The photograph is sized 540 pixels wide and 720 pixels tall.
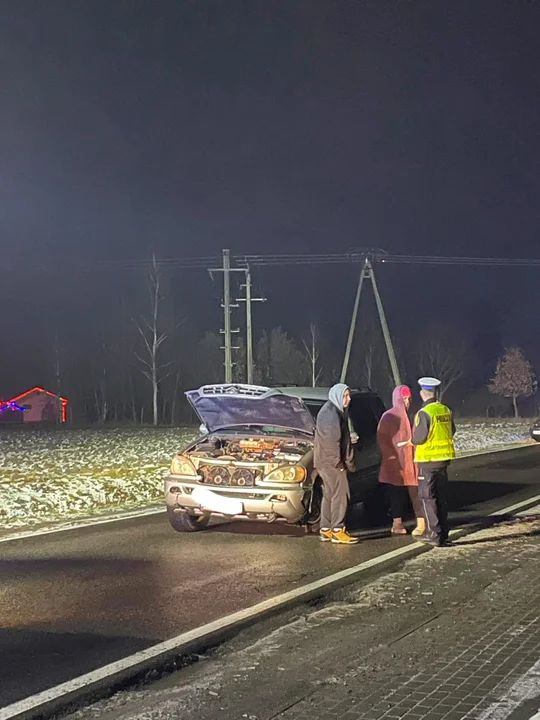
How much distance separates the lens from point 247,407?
1094 cm

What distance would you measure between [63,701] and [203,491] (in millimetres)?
5121

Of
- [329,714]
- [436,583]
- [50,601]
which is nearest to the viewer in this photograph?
[329,714]

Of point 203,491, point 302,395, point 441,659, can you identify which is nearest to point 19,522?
point 203,491

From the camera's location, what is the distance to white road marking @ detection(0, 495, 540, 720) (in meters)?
4.84

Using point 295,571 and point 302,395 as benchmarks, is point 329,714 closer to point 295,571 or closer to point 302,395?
point 295,571

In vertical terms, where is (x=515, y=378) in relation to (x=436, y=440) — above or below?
below

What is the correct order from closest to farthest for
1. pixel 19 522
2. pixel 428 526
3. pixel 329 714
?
pixel 329 714 < pixel 428 526 < pixel 19 522

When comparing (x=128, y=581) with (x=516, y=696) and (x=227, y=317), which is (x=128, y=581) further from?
(x=227, y=317)

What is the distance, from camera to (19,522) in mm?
11922

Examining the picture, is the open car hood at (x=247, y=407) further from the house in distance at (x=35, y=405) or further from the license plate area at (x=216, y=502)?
the house in distance at (x=35, y=405)

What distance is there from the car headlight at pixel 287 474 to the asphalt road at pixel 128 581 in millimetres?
733

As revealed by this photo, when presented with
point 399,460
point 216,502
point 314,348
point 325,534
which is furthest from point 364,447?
point 314,348

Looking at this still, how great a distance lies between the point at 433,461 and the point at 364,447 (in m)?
2.01

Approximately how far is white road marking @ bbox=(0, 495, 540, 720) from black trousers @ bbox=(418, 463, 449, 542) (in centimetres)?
154
